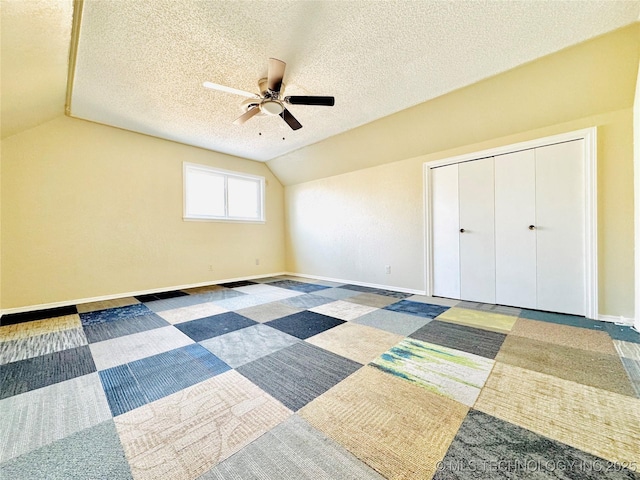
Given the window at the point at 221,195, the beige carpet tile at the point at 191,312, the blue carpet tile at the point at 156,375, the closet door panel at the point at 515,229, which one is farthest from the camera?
the window at the point at 221,195

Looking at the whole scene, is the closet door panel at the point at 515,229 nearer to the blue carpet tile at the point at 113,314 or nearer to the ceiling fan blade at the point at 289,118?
the ceiling fan blade at the point at 289,118

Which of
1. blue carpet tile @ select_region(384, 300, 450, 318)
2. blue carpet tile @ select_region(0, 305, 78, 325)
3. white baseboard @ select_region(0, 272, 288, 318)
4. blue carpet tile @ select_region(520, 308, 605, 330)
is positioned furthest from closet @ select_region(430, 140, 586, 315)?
blue carpet tile @ select_region(0, 305, 78, 325)

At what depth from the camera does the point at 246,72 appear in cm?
254

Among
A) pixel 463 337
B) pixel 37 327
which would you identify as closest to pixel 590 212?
pixel 463 337

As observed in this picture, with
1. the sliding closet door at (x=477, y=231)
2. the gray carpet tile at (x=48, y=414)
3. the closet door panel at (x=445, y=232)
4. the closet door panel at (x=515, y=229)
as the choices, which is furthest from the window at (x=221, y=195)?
the closet door panel at (x=515, y=229)

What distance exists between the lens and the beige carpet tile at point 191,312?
296cm

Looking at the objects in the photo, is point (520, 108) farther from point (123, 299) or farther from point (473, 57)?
point (123, 299)

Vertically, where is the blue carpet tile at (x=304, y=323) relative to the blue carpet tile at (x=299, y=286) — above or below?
below

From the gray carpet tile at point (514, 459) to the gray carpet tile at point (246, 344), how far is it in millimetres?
1440

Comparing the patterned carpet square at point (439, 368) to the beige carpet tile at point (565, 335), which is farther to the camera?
the beige carpet tile at point (565, 335)

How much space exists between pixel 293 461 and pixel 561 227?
3.78 metres

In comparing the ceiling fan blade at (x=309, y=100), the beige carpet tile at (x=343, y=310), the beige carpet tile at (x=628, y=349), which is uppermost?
the ceiling fan blade at (x=309, y=100)

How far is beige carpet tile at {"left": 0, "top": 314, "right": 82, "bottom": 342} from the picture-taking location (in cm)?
248

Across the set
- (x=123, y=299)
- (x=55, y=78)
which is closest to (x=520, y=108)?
(x=55, y=78)
